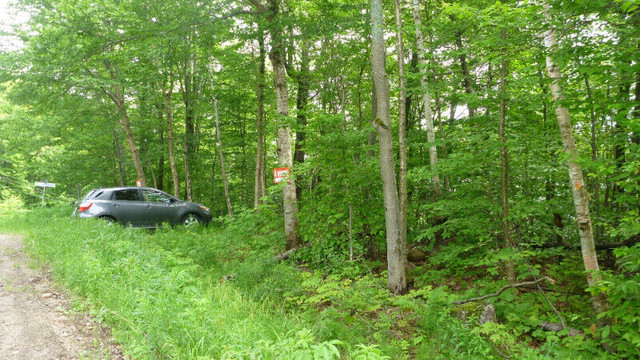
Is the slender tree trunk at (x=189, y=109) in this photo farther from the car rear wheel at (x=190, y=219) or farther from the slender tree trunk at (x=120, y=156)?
the slender tree trunk at (x=120, y=156)

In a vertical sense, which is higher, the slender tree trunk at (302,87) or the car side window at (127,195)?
the slender tree trunk at (302,87)

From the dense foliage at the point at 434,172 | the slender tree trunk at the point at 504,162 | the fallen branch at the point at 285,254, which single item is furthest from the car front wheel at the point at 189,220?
the slender tree trunk at the point at 504,162

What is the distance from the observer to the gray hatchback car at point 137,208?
33.5ft

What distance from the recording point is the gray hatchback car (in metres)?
10.2

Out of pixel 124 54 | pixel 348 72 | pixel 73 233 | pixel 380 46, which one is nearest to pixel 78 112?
pixel 124 54

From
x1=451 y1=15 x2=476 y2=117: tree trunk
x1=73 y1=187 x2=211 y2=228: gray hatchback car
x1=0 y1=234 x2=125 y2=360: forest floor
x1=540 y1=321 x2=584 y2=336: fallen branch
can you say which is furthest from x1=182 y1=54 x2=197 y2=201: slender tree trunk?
x1=540 y1=321 x2=584 y2=336: fallen branch

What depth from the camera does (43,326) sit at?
402 cm

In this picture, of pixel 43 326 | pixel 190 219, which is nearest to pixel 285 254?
pixel 190 219

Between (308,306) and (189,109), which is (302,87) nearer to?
(189,109)

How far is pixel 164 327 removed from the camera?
3449 millimetres

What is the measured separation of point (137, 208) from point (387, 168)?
8.46 metres

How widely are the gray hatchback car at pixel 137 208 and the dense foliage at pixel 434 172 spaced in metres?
1.37

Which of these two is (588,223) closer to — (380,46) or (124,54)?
(380,46)

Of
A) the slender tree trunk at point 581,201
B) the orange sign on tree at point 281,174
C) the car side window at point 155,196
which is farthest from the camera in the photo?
the car side window at point 155,196
